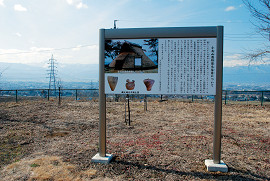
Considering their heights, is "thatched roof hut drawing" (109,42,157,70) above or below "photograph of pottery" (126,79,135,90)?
above

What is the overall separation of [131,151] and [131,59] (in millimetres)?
2229

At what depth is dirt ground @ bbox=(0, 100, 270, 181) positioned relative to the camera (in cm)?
354

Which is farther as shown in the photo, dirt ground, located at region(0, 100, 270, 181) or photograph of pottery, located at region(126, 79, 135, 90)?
photograph of pottery, located at region(126, 79, 135, 90)

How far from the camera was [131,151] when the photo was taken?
15.4 feet

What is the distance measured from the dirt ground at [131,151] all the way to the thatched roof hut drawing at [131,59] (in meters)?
2.00

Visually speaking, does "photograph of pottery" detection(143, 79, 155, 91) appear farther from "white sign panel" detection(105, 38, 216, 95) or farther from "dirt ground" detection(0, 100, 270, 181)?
"dirt ground" detection(0, 100, 270, 181)

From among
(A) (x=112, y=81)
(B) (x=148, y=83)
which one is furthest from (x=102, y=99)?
(B) (x=148, y=83)

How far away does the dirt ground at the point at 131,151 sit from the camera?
3545 mm

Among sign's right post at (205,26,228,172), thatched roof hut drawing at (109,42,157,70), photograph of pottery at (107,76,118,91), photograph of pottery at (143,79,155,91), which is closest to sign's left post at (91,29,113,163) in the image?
photograph of pottery at (107,76,118,91)

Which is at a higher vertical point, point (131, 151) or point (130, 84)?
point (130, 84)

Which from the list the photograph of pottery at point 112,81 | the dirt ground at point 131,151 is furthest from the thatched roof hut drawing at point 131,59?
the dirt ground at point 131,151

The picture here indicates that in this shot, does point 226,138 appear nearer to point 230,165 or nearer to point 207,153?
point 207,153

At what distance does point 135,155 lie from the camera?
4.43 metres

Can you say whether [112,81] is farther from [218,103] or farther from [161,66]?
[218,103]
